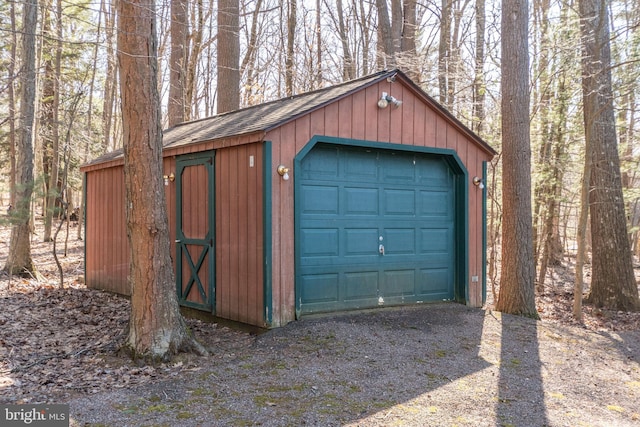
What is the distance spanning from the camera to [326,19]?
1819 cm

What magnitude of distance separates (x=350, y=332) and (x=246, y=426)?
2.39 meters

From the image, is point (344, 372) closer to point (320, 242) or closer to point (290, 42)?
point (320, 242)

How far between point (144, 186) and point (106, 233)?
189 inches

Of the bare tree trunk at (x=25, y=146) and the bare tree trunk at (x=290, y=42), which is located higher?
the bare tree trunk at (x=290, y=42)

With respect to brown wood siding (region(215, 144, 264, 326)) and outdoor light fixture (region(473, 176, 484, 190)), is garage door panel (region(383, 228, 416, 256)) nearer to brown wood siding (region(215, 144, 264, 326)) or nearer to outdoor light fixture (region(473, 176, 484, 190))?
outdoor light fixture (region(473, 176, 484, 190))

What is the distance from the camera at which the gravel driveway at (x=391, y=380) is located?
3.77 m

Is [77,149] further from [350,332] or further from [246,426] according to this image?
[246,426]

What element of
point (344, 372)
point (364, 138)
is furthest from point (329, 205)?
point (344, 372)

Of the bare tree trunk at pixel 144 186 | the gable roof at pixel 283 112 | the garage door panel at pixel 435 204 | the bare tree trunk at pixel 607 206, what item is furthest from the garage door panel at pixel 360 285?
the bare tree trunk at pixel 607 206

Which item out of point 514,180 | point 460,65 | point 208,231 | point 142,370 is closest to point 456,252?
point 514,180

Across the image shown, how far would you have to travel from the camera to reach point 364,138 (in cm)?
675

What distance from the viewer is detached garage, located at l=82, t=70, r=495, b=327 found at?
603cm

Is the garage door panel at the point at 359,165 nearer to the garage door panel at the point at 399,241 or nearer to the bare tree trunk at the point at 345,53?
the garage door panel at the point at 399,241

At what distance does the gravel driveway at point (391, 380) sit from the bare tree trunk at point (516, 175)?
1.15 m
